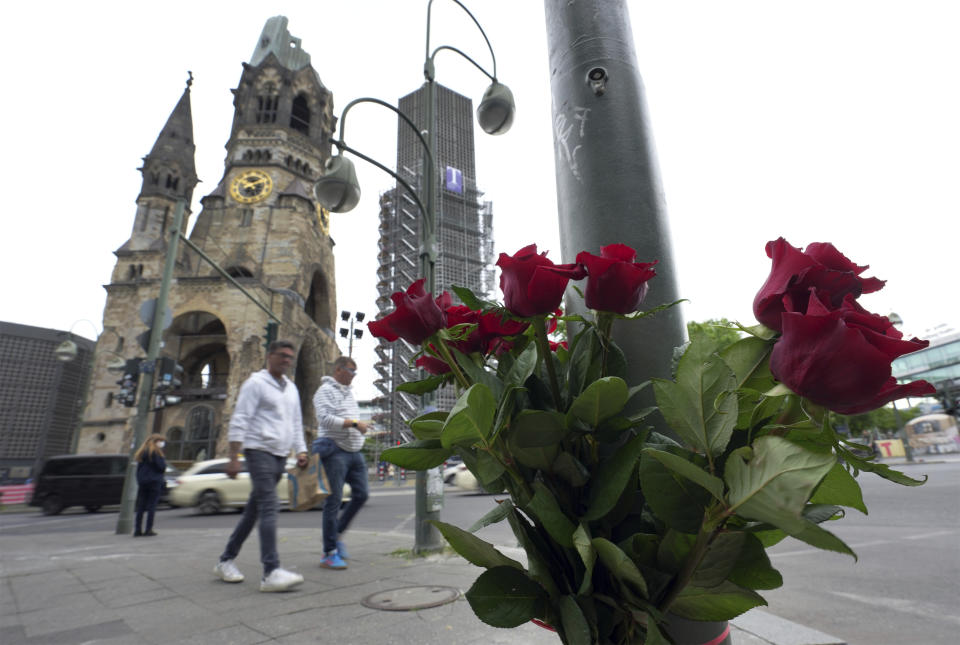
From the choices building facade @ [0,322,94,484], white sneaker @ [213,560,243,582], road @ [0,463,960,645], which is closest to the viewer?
road @ [0,463,960,645]

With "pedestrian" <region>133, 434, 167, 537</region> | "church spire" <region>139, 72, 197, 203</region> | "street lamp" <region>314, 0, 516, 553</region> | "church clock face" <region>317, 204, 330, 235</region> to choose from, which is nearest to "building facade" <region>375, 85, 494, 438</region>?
"church clock face" <region>317, 204, 330, 235</region>

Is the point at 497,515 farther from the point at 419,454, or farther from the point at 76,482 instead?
the point at 76,482

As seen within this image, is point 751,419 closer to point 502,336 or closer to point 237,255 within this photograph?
point 502,336

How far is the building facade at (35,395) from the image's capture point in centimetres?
6044

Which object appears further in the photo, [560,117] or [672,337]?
[560,117]

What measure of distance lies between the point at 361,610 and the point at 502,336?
256cm

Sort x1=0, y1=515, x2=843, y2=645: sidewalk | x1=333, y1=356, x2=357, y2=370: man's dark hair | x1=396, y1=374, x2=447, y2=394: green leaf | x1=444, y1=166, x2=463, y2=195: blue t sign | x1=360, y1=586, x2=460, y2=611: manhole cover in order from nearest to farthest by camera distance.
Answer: x1=396, y1=374, x2=447, y2=394: green leaf, x1=0, y1=515, x2=843, y2=645: sidewalk, x1=360, y1=586, x2=460, y2=611: manhole cover, x1=333, y1=356, x2=357, y2=370: man's dark hair, x1=444, y1=166, x2=463, y2=195: blue t sign

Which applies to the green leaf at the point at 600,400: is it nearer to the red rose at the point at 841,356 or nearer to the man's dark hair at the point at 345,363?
the red rose at the point at 841,356

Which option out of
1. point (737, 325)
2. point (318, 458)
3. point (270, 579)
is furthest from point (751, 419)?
point (318, 458)

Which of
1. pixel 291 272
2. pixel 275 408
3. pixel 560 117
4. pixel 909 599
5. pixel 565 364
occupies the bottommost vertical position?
pixel 909 599

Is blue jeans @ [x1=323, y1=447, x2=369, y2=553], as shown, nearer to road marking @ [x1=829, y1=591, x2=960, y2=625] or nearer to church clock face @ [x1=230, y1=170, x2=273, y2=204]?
road marking @ [x1=829, y1=591, x2=960, y2=625]

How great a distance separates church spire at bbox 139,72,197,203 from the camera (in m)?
39.5

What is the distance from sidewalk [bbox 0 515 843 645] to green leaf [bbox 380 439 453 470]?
1605mm

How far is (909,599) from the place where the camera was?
3.25m
